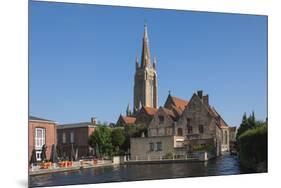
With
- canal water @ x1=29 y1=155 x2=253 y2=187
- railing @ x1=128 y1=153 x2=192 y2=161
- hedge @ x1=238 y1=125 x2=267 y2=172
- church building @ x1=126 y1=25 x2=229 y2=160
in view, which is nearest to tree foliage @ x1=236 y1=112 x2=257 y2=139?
hedge @ x1=238 y1=125 x2=267 y2=172

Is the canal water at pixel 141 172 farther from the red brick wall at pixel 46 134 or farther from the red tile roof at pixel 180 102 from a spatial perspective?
the red tile roof at pixel 180 102

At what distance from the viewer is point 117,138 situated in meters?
8.47

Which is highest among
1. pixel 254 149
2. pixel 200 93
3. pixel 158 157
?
pixel 200 93

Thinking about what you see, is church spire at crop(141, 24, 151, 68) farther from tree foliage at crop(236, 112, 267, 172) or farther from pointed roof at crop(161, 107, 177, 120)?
tree foliage at crop(236, 112, 267, 172)

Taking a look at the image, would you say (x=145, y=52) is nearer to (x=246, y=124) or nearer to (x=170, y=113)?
(x=170, y=113)

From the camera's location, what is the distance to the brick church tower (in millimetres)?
8281

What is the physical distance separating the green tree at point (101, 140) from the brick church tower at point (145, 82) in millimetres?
597

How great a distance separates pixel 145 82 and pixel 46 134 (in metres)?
1.75

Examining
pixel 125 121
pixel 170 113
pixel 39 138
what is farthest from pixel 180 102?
pixel 39 138

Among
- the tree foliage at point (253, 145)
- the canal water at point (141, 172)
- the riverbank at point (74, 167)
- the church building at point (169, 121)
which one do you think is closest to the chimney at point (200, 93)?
the church building at point (169, 121)

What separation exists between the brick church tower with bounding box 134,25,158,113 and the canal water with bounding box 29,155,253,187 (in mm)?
994
